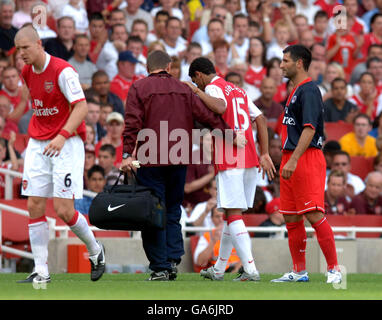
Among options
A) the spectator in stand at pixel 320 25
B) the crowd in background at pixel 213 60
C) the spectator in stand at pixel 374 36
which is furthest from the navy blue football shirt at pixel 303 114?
the spectator in stand at pixel 374 36

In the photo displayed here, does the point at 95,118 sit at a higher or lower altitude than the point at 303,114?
higher

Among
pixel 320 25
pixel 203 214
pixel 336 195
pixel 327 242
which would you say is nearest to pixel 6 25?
pixel 203 214

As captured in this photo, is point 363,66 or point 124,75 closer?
point 124,75

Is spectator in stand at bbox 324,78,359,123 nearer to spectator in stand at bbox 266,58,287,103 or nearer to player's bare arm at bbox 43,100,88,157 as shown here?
spectator in stand at bbox 266,58,287,103

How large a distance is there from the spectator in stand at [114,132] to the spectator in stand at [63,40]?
210 centimetres

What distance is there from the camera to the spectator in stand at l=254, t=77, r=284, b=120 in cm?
1647

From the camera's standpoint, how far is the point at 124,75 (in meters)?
17.0

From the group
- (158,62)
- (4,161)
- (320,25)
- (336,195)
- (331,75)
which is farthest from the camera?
(320,25)

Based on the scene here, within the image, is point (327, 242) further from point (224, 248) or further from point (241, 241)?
point (224, 248)

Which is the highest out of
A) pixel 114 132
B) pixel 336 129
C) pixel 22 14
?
pixel 22 14

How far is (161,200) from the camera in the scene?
9.40 metres

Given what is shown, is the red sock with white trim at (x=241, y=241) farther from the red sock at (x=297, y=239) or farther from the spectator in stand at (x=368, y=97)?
the spectator in stand at (x=368, y=97)

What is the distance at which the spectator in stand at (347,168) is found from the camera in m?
15.2

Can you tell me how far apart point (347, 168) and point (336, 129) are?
71.8 inches
